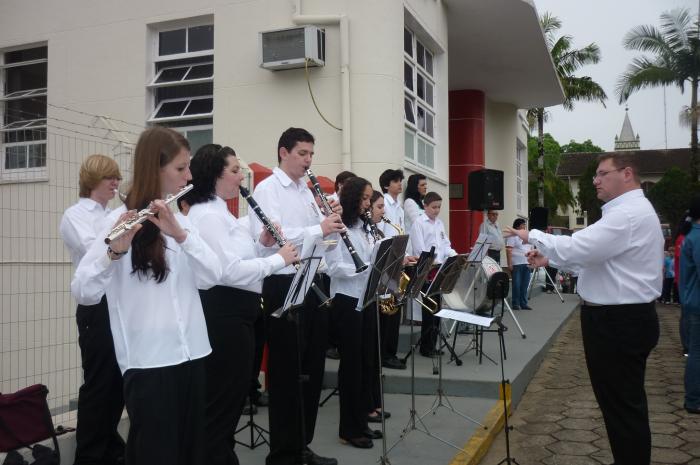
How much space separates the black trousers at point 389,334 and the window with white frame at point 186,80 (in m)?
4.75

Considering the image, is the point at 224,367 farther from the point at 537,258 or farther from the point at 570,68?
the point at 570,68

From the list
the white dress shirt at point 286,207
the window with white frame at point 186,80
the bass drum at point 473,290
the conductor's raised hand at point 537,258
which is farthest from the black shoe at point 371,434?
the window with white frame at point 186,80

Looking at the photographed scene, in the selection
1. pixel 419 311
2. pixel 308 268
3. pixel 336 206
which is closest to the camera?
pixel 308 268

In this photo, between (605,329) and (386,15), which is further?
(386,15)

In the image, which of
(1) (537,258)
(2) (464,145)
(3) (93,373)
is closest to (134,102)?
(3) (93,373)

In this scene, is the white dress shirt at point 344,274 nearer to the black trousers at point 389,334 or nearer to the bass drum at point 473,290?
the black trousers at point 389,334

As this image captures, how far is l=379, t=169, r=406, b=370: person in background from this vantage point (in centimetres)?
686

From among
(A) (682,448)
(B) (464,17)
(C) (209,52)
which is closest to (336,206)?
(A) (682,448)

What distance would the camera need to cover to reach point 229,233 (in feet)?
11.3

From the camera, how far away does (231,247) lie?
3396mm

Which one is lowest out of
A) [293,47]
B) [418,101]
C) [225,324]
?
[225,324]

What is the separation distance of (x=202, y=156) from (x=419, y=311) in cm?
485

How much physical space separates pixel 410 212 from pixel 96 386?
5198mm

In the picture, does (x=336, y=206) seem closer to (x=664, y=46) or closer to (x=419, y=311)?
(x=419, y=311)
